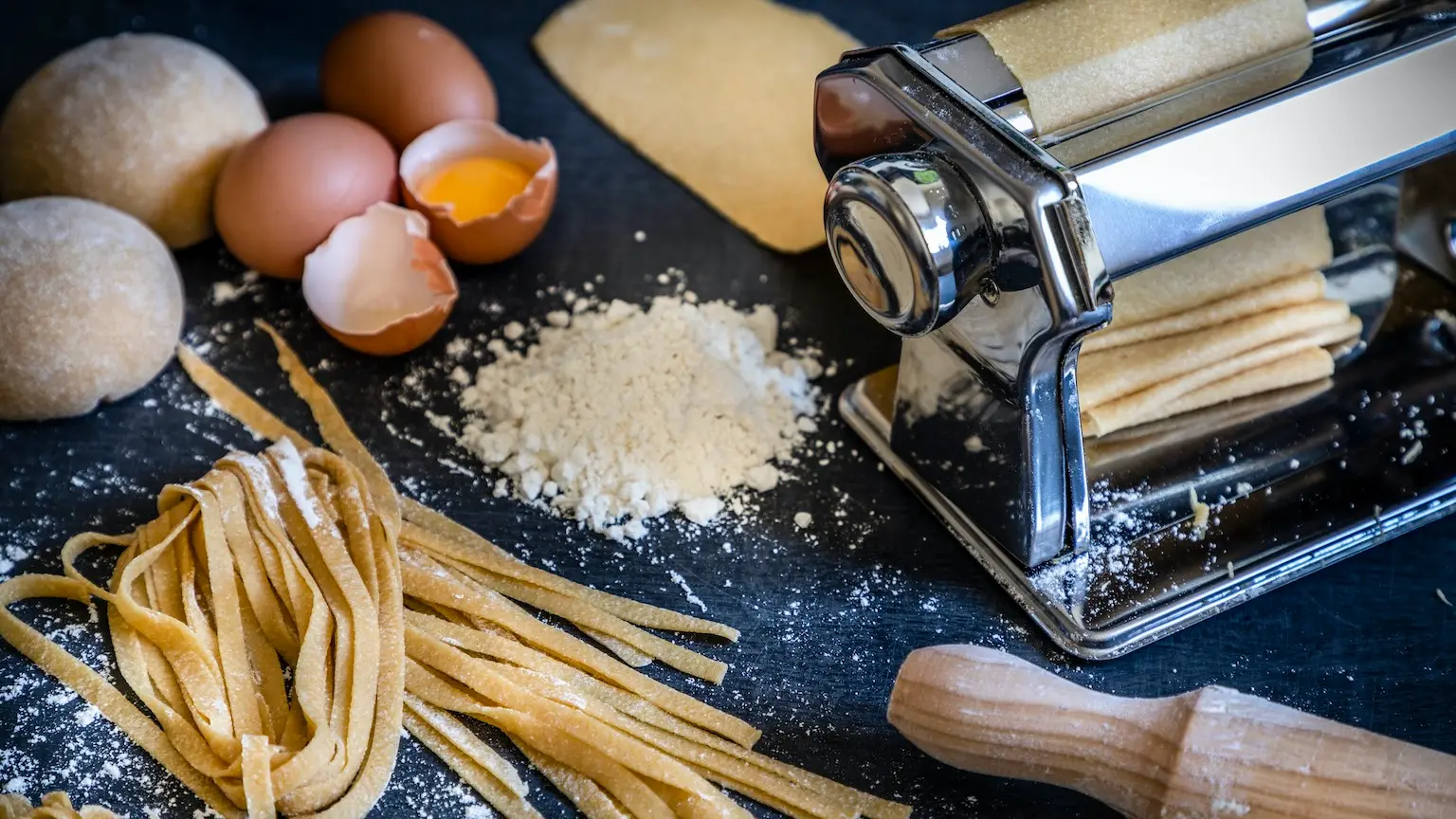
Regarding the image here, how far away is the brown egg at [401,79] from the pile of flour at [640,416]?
13.3 inches

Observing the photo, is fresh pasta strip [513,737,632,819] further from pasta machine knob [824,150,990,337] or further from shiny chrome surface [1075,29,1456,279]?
shiny chrome surface [1075,29,1456,279]

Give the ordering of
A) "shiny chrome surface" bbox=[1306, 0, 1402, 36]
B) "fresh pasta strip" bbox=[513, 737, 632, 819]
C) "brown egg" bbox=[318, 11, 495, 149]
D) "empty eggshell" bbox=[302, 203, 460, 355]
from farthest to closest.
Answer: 1. "brown egg" bbox=[318, 11, 495, 149]
2. "empty eggshell" bbox=[302, 203, 460, 355]
3. "shiny chrome surface" bbox=[1306, 0, 1402, 36]
4. "fresh pasta strip" bbox=[513, 737, 632, 819]

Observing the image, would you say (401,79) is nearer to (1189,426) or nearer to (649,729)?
(649,729)

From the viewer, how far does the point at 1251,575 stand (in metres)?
1.13

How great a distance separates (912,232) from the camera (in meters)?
0.92

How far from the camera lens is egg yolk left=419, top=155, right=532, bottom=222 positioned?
4.80 feet

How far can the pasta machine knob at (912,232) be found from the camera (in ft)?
3.03

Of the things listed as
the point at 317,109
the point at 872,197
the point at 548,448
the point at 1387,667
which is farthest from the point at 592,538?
the point at 317,109

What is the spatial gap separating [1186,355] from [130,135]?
45.7 inches

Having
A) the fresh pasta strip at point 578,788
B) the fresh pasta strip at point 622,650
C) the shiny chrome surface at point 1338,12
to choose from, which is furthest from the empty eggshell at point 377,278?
the shiny chrome surface at point 1338,12

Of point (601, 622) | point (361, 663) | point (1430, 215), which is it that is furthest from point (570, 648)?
point (1430, 215)

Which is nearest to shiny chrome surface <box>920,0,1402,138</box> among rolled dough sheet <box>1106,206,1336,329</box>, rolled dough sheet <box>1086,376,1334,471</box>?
rolled dough sheet <box>1106,206,1336,329</box>

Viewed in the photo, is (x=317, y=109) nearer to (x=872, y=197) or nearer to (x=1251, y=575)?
(x=872, y=197)

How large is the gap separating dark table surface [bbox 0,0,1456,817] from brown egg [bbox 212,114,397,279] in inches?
3.5
